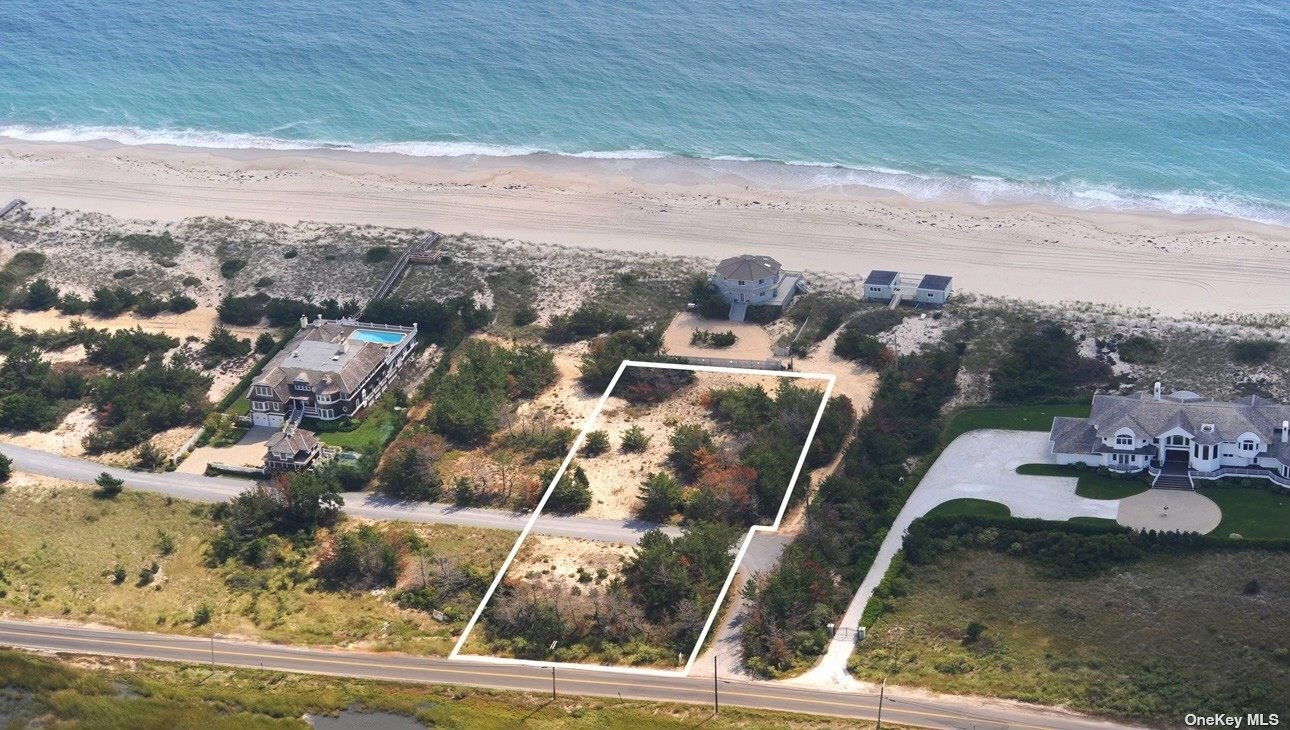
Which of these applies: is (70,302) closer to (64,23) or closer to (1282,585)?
(64,23)

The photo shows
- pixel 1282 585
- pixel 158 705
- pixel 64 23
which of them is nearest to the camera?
pixel 158 705

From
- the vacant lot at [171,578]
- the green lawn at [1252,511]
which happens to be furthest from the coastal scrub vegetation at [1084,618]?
the vacant lot at [171,578]

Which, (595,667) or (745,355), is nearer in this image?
(595,667)

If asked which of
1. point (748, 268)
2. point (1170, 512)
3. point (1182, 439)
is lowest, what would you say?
point (1170, 512)

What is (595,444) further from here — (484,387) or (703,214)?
(703,214)

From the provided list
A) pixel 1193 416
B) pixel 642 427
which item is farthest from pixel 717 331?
pixel 1193 416

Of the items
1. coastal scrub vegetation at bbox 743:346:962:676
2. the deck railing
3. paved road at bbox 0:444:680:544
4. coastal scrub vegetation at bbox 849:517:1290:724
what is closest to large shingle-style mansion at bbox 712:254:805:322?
coastal scrub vegetation at bbox 743:346:962:676

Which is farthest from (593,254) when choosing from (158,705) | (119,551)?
(158,705)
